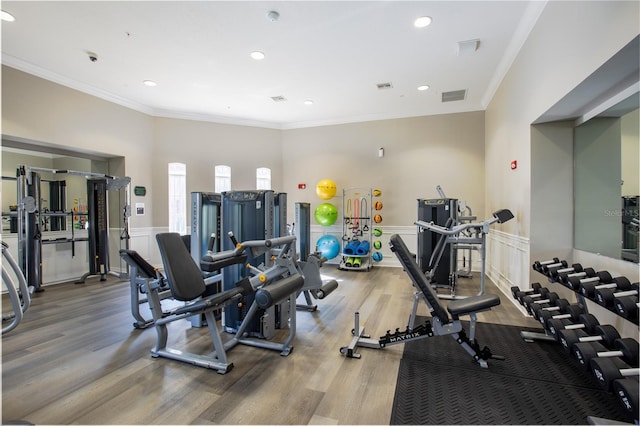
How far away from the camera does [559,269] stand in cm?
260

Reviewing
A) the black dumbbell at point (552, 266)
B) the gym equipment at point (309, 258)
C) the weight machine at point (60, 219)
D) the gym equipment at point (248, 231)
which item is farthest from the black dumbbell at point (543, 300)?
the weight machine at point (60, 219)

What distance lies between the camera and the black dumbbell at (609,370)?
1538 mm

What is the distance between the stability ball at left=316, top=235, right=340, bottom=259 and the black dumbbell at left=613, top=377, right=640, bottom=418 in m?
4.91

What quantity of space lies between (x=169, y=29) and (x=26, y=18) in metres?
1.50

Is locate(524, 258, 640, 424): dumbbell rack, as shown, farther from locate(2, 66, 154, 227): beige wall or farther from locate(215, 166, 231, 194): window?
locate(2, 66, 154, 227): beige wall

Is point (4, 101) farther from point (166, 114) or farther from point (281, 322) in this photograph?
point (281, 322)

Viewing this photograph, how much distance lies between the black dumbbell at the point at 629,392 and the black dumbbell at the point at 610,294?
1.69 feet

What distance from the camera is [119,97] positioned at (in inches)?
217

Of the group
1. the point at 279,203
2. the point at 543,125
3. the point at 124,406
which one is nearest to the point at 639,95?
the point at 543,125

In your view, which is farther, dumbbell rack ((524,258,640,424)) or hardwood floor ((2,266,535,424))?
hardwood floor ((2,266,535,424))

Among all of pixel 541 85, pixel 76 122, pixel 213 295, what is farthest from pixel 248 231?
pixel 76 122

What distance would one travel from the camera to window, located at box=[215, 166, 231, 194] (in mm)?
6844

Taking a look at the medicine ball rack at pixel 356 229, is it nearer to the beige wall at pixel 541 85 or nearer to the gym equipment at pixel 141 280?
the beige wall at pixel 541 85

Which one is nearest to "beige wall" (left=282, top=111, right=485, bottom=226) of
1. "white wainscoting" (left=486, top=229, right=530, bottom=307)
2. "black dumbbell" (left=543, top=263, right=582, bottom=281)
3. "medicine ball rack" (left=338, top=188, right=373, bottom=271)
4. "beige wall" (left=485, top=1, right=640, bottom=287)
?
"medicine ball rack" (left=338, top=188, right=373, bottom=271)
